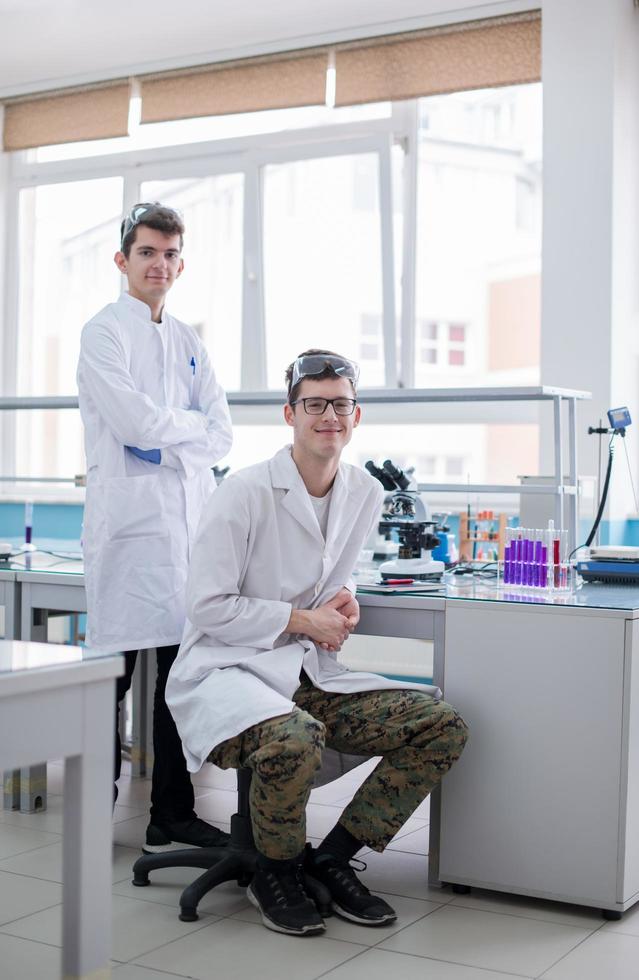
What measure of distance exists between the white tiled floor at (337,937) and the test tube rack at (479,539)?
3.76ft

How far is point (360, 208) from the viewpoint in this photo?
5.05 meters

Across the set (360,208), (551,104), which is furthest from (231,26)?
(551,104)

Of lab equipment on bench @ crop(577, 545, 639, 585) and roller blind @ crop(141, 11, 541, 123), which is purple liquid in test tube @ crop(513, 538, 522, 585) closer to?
lab equipment on bench @ crop(577, 545, 639, 585)

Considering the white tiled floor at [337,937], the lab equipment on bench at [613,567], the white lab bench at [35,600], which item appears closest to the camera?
the white tiled floor at [337,937]

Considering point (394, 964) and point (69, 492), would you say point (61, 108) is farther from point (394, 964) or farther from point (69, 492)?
point (394, 964)

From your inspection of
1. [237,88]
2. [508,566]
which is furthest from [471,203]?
[508,566]

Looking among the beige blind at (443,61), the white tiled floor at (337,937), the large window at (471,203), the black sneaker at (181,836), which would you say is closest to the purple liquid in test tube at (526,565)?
the white tiled floor at (337,937)

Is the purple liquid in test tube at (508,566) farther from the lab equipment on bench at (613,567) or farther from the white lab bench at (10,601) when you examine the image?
the white lab bench at (10,601)

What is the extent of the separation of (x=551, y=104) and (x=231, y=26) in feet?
4.84

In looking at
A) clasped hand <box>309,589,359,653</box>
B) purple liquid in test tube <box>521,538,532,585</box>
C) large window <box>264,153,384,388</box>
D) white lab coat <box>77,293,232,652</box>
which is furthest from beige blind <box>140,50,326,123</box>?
clasped hand <box>309,589,359,653</box>

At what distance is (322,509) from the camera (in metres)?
2.49

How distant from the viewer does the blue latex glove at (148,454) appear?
8.86ft

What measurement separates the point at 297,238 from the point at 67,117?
1413mm

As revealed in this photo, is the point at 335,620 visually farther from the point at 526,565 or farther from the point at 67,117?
the point at 67,117
